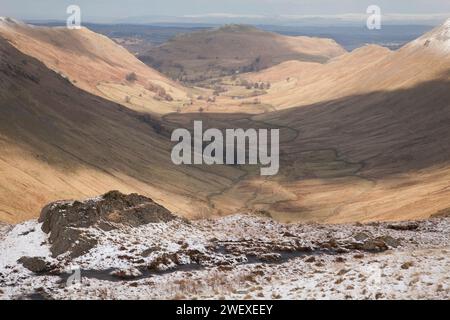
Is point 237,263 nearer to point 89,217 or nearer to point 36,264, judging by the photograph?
point 89,217

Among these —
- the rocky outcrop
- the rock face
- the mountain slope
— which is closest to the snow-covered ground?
the rocky outcrop

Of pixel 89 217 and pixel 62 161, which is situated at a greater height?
pixel 89 217

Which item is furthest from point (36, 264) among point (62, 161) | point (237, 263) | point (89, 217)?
point (62, 161)

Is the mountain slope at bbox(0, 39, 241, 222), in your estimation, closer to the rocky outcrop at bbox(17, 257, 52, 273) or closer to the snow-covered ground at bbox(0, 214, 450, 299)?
the snow-covered ground at bbox(0, 214, 450, 299)

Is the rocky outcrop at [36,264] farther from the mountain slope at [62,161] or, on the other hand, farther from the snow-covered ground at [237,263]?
the mountain slope at [62,161]

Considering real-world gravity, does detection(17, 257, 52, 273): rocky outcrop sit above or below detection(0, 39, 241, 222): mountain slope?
above
